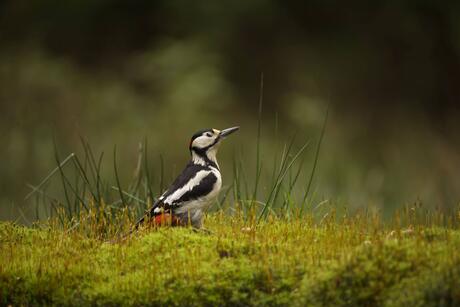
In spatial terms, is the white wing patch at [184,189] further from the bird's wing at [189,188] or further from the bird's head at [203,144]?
the bird's head at [203,144]

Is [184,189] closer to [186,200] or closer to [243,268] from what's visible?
[186,200]

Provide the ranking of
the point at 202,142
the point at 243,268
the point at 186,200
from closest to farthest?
the point at 243,268 → the point at 186,200 → the point at 202,142

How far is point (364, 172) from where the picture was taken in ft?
33.8

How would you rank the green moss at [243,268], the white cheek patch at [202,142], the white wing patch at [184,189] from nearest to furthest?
the green moss at [243,268] < the white wing patch at [184,189] < the white cheek patch at [202,142]

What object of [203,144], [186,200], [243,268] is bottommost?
[243,268]

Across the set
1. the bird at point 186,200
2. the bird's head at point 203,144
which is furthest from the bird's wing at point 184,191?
the bird's head at point 203,144

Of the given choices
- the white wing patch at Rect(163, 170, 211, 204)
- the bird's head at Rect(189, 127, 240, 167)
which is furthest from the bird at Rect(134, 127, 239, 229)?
the bird's head at Rect(189, 127, 240, 167)

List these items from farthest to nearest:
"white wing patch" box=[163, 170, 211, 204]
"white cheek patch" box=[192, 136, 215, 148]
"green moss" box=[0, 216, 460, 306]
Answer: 1. "white cheek patch" box=[192, 136, 215, 148]
2. "white wing patch" box=[163, 170, 211, 204]
3. "green moss" box=[0, 216, 460, 306]

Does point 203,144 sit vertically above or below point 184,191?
above

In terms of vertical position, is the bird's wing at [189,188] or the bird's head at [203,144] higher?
the bird's head at [203,144]

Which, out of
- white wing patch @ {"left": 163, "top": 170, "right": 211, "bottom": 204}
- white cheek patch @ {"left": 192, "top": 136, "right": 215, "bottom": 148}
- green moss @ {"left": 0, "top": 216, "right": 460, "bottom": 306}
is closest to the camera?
green moss @ {"left": 0, "top": 216, "right": 460, "bottom": 306}

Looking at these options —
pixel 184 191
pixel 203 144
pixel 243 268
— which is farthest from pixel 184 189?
pixel 243 268

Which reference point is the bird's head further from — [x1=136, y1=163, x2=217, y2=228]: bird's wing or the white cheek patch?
[x1=136, y1=163, x2=217, y2=228]: bird's wing

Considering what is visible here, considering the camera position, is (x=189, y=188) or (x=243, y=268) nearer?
(x=243, y=268)
